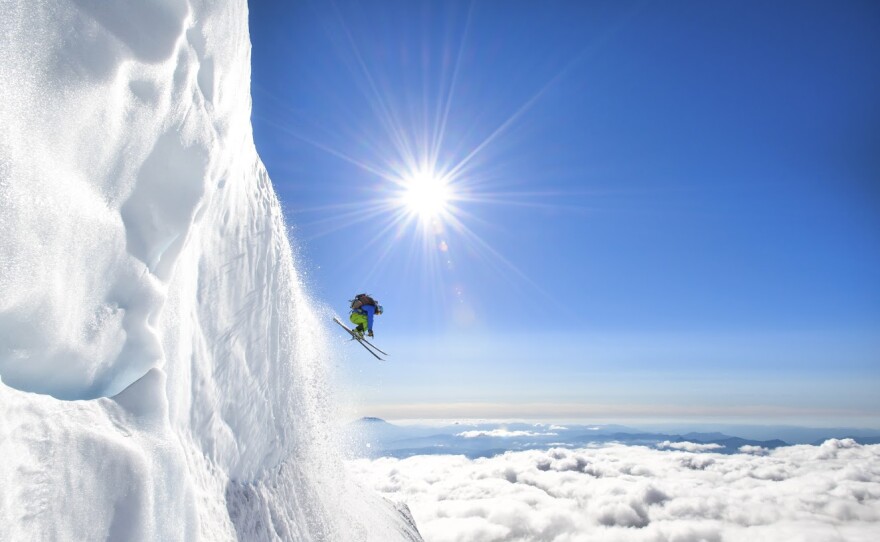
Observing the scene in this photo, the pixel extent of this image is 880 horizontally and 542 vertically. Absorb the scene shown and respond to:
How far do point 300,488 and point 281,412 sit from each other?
3.02 m

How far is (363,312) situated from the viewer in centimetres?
2055

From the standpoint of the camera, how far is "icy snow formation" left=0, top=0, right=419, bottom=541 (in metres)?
3.59

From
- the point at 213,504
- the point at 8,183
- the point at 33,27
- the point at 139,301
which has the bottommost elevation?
the point at 213,504

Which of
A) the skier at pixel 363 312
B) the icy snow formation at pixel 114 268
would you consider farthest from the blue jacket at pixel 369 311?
the icy snow formation at pixel 114 268

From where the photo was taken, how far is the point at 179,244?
5984mm

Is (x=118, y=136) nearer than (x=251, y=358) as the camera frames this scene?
Yes

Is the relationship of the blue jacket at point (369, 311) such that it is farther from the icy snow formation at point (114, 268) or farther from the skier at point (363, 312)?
the icy snow formation at point (114, 268)

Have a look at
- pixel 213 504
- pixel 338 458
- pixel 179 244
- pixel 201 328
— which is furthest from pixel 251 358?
pixel 338 458

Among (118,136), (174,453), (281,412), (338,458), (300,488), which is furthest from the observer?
(338,458)

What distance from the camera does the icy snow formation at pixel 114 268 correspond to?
3.59 meters

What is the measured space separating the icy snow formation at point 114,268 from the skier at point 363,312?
445 inches

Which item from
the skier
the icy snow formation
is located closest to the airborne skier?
the skier

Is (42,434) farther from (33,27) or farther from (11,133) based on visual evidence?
(33,27)

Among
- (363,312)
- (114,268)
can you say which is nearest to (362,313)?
(363,312)
